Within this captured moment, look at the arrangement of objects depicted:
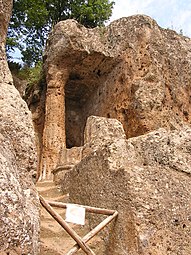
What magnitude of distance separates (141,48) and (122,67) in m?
0.86

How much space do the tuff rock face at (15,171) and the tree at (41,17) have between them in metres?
12.9

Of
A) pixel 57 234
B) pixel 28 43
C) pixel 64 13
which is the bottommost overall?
pixel 57 234

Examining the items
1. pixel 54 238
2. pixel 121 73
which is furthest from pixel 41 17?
pixel 54 238

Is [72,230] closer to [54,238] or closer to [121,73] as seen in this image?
[54,238]

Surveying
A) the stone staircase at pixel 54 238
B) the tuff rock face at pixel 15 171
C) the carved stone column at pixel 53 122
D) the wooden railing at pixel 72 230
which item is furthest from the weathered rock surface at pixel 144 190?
the carved stone column at pixel 53 122

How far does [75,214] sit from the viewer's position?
4.46 m

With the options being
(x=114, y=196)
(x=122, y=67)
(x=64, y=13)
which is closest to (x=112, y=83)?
(x=122, y=67)

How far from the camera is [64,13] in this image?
58.9 feet

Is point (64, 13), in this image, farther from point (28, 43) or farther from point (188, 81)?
point (188, 81)

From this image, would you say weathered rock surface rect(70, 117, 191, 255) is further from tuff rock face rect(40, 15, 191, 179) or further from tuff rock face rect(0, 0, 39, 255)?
tuff rock face rect(40, 15, 191, 179)

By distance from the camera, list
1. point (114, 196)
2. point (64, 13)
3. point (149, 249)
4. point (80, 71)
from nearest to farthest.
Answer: point (149, 249) → point (114, 196) → point (80, 71) → point (64, 13)

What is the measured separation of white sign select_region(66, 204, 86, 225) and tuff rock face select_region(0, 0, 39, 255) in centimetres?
73

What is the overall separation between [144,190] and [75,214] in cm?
102

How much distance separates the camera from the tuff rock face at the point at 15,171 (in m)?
2.72
